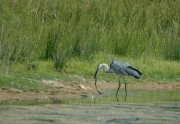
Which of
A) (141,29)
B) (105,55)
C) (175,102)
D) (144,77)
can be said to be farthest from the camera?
(141,29)

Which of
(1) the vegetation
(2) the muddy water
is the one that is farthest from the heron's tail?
(1) the vegetation

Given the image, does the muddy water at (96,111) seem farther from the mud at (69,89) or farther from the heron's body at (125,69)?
the heron's body at (125,69)

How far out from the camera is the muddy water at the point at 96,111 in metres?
9.47

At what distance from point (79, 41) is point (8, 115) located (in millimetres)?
6672

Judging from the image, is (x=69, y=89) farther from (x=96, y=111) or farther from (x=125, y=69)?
(x=96, y=111)

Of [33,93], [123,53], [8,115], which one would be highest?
[8,115]

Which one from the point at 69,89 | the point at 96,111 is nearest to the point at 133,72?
the point at 69,89

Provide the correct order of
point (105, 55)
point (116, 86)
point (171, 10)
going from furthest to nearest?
point (171, 10)
point (105, 55)
point (116, 86)

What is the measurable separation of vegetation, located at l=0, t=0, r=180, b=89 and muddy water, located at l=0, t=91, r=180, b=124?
2.20m

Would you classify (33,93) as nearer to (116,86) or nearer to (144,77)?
(116,86)

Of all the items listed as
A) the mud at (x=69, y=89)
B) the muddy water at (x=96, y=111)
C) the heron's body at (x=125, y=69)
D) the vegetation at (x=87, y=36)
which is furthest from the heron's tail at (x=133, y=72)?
the vegetation at (x=87, y=36)

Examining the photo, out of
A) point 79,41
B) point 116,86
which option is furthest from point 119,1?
point 116,86

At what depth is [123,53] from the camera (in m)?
17.7

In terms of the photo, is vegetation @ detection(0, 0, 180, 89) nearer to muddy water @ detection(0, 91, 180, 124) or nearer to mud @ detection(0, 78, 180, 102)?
mud @ detection(0, 78, 180, 102)
